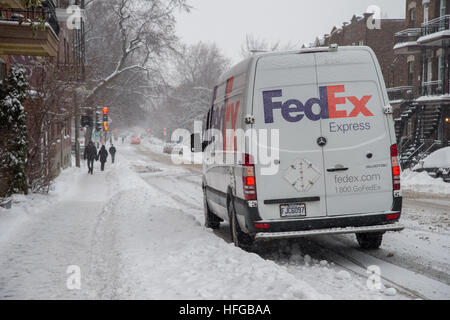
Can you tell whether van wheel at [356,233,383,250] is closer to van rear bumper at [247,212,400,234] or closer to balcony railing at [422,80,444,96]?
van rear bumper at [247,212,400,234]

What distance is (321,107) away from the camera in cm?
782

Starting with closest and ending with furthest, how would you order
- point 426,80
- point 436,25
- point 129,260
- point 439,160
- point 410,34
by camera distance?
point 129,260, point 439,160, point 436,25, point 426,80, point 410,34

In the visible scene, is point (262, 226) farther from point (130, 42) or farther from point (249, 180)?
point (130, 42)

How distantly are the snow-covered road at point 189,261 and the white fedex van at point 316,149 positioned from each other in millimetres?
638

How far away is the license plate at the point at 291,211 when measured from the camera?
7.76 metres

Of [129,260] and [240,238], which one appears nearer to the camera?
[129,260]

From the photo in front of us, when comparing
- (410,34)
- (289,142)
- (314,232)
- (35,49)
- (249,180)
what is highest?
(410,34)

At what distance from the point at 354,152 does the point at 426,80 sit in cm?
2663

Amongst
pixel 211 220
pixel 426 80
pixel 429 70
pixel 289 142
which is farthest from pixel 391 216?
pixel 426 80

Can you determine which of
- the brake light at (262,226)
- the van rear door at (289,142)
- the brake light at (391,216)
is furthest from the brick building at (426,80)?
the brake light at (262,226)

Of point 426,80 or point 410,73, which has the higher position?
point 410,73

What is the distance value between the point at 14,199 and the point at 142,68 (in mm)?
27693

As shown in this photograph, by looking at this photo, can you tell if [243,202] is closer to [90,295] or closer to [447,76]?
[90,295]
